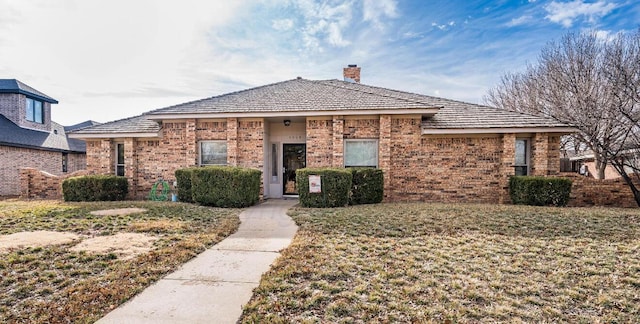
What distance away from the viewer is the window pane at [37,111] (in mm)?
18594

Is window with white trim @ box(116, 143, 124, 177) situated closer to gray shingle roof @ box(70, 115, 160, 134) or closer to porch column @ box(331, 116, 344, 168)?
gray shingle roof @ box(70, 115, 160, 134)

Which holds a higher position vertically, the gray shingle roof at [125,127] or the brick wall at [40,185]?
the gray shingle roof at [125,127]

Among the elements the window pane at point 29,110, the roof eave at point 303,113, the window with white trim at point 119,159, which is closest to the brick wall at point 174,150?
the window with white trim at point 119,159

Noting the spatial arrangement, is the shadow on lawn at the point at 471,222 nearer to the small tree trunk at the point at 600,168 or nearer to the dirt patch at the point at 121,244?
the dirt patch at the point at 121,244

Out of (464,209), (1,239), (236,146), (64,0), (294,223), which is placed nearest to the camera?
(1,239)

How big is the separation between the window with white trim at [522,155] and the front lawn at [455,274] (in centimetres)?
431

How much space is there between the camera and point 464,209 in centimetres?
801

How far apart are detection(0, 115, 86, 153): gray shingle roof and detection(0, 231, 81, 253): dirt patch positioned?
13.7 metres

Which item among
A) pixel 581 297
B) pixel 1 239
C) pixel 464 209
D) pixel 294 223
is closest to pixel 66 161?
pixel 1 239

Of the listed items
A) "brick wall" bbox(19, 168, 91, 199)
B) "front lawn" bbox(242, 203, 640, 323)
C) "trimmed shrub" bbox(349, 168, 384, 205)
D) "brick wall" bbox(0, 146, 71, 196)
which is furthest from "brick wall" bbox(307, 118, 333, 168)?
"brick wall" bbox(0, 146, 71, 196)

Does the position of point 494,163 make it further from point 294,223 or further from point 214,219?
point 214,219

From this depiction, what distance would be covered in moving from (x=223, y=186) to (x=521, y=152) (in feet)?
33.3

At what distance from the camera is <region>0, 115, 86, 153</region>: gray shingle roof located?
→ 50.1ft

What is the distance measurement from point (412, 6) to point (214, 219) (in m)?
9.49
